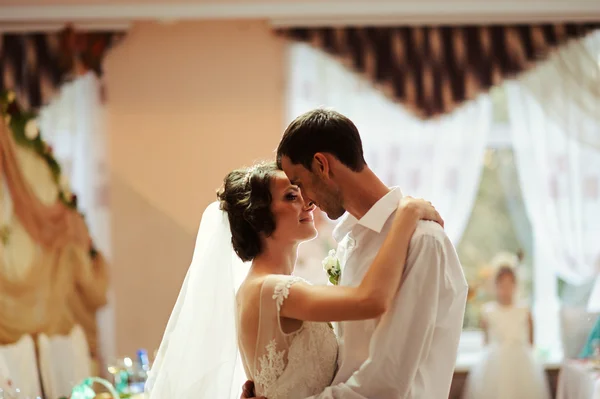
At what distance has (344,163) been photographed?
1.95 m

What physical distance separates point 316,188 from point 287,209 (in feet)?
1.14

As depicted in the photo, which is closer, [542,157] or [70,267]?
[70,267]

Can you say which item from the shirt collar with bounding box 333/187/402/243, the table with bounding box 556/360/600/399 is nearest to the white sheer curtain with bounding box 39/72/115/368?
the table with bounding box 556/360/600/399

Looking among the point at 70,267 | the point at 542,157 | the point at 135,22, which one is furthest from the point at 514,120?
the point at 70,267

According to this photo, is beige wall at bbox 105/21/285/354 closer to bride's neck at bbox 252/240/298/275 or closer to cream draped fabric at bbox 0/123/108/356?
cream draped fabric at bbox 0/123/108/356

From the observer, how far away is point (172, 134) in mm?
5828

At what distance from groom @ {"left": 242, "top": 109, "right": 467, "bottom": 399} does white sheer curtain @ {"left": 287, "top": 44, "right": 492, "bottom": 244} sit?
3805 mm

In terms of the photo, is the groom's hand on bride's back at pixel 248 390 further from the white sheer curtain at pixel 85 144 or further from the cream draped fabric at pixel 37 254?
the white sheer curtain at pixel 85 144

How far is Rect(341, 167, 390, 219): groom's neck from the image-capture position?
1.97 m

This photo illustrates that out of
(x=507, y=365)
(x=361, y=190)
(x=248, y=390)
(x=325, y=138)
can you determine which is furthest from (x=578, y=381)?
(x=325, y=138)

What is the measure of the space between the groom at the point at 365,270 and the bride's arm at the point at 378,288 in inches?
1.2

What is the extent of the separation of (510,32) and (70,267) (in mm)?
3760

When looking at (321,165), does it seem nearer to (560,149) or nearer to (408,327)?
(408,327)

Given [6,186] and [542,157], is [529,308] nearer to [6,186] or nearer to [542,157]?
[542,157]
